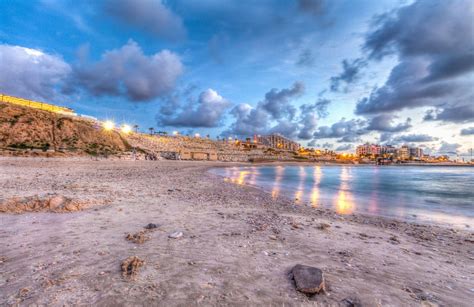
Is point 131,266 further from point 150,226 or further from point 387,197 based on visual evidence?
point 387,197

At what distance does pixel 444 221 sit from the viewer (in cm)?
1090

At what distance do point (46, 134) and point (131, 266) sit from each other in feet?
199

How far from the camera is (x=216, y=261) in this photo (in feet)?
14.5

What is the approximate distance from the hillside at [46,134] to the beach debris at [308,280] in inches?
1980

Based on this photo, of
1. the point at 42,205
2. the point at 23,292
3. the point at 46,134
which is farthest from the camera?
the point at 46,134

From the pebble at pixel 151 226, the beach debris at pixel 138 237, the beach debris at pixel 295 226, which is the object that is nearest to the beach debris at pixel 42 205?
the pebble at pixel 151 226

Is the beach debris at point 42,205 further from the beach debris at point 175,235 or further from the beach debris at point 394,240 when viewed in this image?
the beach debris at point 394,240

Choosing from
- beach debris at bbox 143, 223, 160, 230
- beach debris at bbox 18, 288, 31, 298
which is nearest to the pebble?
beach debris at bbox 143, 223, 160, 230

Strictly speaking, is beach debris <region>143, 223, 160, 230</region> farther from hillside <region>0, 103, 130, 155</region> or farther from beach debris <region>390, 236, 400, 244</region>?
hillside <region>0, 103, 130, 155</region>

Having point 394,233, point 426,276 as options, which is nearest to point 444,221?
point 394,233

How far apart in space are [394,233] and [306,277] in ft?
19.0

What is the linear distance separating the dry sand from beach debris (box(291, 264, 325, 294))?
4.4 inches

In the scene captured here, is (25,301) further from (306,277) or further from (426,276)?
(426,276)

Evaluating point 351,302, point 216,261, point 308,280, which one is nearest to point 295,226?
point 216,261
